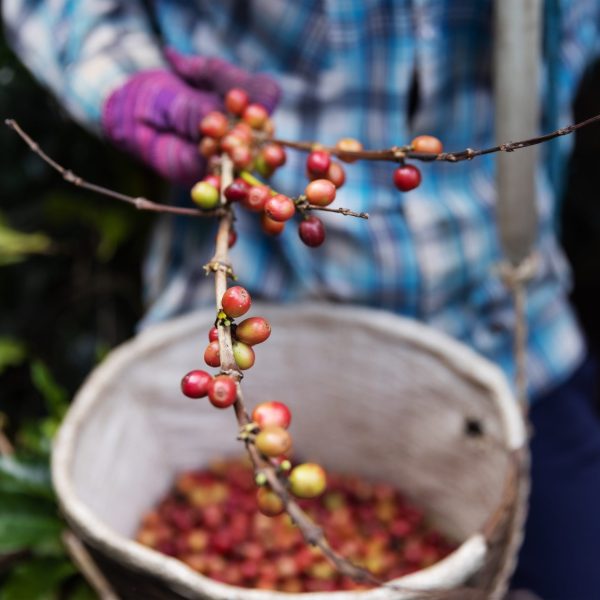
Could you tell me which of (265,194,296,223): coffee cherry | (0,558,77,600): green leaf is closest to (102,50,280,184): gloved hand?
(265,194,296,223): coffee cherry

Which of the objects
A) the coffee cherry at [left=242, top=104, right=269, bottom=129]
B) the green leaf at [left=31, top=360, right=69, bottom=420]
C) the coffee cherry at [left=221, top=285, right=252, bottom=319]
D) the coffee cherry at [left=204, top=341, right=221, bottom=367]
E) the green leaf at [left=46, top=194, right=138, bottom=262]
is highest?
the coffee cherry at [left=242, top=104, right=269, bottom=129]

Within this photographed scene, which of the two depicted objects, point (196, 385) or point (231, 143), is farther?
point (231, 143)

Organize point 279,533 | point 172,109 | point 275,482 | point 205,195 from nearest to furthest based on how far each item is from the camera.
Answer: point 275,482, point 205,195, point 172,109, point 279,533

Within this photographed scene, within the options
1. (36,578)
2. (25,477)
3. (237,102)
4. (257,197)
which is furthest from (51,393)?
(257,197)

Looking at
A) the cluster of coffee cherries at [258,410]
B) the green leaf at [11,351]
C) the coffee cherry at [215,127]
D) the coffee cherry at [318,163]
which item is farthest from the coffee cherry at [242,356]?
the green leaf at [11,351]

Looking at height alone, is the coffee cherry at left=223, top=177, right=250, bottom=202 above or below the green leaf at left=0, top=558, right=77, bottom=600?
above

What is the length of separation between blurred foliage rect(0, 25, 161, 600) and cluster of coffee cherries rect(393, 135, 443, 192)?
79cm

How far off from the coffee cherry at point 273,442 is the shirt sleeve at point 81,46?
0.68 m

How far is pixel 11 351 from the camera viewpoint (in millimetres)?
1355

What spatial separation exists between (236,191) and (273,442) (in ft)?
0.82

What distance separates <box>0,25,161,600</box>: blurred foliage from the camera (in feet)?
4.42

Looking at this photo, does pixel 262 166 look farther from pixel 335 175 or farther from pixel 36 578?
pixel 36 578

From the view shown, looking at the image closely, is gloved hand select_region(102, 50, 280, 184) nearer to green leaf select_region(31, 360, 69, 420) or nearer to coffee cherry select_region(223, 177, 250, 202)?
coffee cherry select_region(223, 177, 250, 202)

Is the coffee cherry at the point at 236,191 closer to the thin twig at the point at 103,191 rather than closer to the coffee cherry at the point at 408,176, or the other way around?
the thin twig at the point at 103,191
